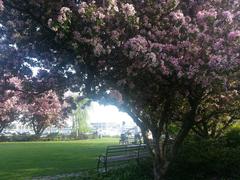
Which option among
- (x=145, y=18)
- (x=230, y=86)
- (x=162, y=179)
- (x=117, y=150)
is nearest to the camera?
(x=145, y=18)

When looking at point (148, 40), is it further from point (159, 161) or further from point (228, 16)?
point (159, 161)

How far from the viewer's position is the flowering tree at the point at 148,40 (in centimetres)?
853

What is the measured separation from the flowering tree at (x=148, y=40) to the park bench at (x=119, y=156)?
585 centimetres

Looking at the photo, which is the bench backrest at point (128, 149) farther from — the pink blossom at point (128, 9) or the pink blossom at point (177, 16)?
the pink blossom at point (128, 9)

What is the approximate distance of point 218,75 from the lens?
28.1 ft

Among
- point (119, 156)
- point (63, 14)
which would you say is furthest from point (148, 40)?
point (119, 156)

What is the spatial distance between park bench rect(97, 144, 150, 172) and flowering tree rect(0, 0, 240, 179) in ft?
19.2

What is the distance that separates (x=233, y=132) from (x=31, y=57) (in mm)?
8859

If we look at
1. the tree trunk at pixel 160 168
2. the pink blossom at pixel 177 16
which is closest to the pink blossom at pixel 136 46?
the pink blossom at pixel 177 16

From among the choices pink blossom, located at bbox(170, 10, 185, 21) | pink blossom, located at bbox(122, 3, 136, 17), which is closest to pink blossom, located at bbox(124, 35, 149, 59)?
pink blossom, located at bbox(122, 3, 136, 17)

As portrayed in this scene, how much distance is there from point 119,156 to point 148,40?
7.94 metres

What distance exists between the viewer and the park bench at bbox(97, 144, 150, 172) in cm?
1520

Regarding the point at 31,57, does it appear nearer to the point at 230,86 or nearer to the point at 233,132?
the point at 230,86

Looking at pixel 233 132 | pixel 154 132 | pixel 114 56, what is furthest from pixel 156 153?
pixel 233 132
